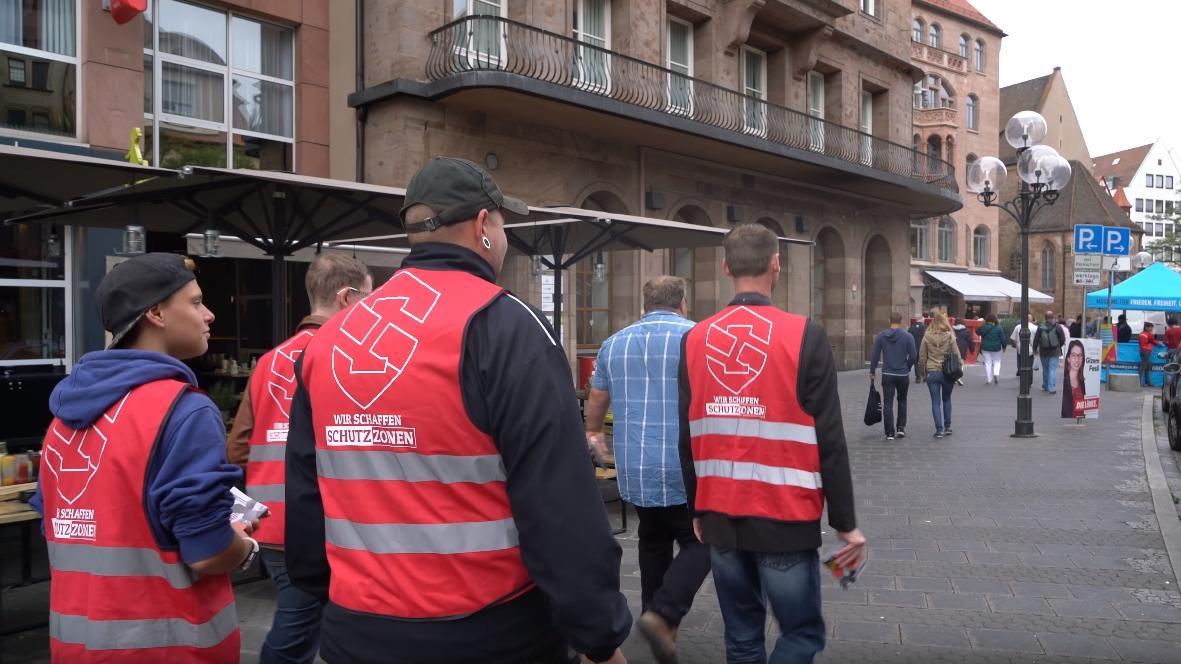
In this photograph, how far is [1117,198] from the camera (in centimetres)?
7819

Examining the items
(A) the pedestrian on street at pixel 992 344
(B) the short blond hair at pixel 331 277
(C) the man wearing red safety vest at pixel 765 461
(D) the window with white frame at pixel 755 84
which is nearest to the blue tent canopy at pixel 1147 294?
(A) the pedestrian on street at pixel 992 344

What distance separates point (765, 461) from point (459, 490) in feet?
5.55

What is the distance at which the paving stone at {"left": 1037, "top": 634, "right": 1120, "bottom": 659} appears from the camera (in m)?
4.57

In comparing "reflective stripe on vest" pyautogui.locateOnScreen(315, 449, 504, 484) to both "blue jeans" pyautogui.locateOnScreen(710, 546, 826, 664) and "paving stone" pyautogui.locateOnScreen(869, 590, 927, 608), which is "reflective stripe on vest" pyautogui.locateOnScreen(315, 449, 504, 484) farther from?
"paving stone" pyautogui.locateOnScreen(869, 590, 927, 608)

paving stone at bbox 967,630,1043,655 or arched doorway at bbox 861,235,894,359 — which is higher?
arched doorway at bbox 861,235,894,359

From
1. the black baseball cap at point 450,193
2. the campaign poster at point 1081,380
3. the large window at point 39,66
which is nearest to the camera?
the black baseball cap at point 450,193

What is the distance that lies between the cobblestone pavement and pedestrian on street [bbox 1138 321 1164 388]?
13.0 m

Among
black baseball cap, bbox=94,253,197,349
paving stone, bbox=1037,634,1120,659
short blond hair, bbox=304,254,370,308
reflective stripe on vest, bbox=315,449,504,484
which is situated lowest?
paving stone, bbox=1037,634,1120,659

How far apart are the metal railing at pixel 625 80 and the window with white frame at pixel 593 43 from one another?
3 centimetres

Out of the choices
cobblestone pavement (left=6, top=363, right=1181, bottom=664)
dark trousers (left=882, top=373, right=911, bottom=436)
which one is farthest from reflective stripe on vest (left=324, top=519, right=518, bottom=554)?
dark trousers (left=882, top=373, right=911, bottom=436)

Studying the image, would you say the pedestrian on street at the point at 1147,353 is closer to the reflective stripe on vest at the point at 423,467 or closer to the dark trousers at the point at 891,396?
the dark trousers at the point at 891,396

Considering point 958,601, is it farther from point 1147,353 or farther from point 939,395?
point 1147,353

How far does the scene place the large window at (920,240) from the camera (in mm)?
40000

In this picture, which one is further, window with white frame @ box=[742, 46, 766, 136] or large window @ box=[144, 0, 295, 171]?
window with white frame @ box=[742, 46, 766, 136]
